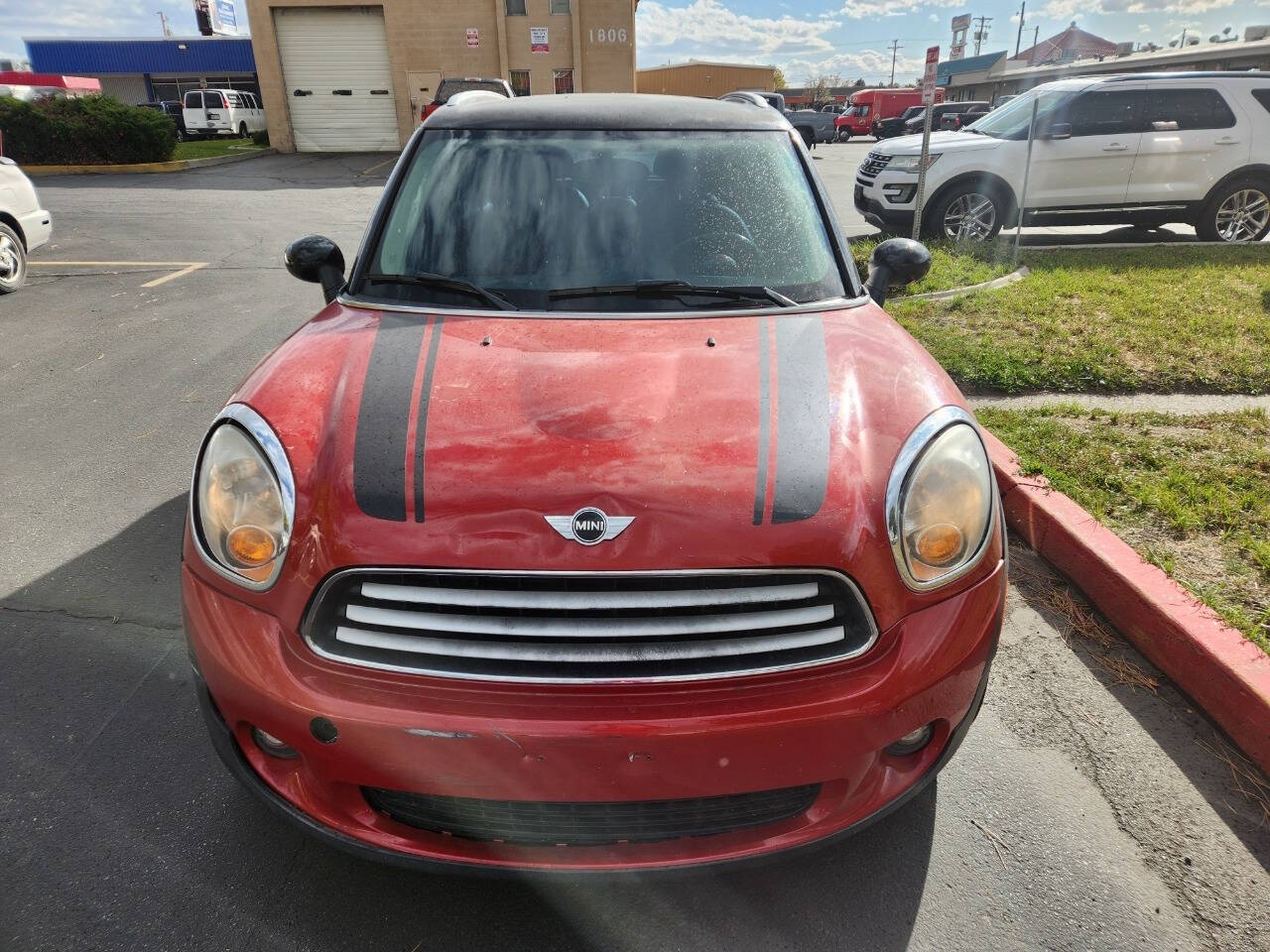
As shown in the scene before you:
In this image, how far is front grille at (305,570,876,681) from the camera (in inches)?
63.6

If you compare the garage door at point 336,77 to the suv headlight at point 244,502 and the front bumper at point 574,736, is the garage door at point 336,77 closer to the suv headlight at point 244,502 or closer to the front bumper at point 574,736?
the suv headlight at point 244,502

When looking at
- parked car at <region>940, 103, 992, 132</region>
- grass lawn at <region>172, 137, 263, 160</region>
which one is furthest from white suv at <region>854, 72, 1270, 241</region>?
grass lawn at <region>172, 137, 263, 160</region>

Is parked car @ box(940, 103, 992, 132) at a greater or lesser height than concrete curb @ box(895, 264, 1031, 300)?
greater

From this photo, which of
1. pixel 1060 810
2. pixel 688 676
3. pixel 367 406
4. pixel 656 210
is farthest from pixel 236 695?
pixel 1060 810

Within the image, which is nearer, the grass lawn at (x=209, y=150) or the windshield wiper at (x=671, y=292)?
the windshield wiper at (x=671, y=292)

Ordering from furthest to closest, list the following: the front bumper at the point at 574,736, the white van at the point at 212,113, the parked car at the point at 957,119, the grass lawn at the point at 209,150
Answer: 1. the white van at the point at 212,113
2. the parked car at the point at 957,119
3. the grass lawn at the point at 209,150
4. the front bumper at the point at 574,736

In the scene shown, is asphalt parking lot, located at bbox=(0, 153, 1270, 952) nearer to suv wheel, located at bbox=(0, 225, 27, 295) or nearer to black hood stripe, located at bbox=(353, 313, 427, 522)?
black hood stripe, located at bbox=(353, 313, 427, 522)

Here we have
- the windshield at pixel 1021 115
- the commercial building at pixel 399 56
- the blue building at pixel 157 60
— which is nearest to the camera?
the windshield at pixel 1021 115

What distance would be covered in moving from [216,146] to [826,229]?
28257mm

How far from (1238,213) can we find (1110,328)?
17.3 ft

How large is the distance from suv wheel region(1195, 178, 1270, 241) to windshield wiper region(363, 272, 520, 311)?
9847 mm

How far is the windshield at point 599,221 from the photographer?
255 cm

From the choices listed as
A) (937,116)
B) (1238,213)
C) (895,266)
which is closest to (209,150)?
(1238,213)

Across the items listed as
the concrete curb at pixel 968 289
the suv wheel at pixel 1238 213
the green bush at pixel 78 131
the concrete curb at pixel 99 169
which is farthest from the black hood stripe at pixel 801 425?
the green bush at pixel 78 131
